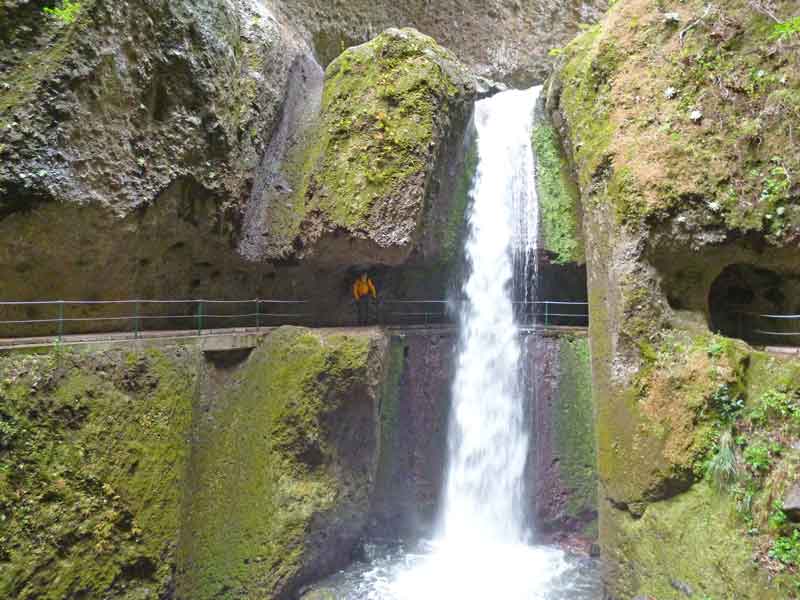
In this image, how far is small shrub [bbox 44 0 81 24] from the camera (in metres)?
7.07

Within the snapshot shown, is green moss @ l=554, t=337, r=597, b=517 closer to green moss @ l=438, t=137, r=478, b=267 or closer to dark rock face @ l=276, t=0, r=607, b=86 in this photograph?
green moss @ l=438, t=137, r=478, b=267

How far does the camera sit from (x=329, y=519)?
8328 millimetres

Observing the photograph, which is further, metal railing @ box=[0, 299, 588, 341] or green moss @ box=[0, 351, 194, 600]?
metal railing @ box=[0, 299, 588, 341]

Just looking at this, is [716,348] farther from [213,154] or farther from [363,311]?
[213,154]

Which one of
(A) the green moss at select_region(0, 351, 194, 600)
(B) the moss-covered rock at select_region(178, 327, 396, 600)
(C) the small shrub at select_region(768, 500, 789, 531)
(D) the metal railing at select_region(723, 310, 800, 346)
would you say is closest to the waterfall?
(B) the moss-covered rock at select_region(178, 327, 396, 600)

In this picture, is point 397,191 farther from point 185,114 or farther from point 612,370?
point 612,370

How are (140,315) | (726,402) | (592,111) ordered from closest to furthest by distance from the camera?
(726,402) < (140,315) < (592,111)

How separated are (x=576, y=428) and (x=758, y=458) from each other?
4.50 meters

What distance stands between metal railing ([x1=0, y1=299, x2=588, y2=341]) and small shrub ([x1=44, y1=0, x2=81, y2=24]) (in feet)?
12.9

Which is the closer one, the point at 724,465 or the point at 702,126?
the point at 724,465

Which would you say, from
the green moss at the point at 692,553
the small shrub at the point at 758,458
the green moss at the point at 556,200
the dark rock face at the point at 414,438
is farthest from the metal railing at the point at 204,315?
the small shrub at the point at 758,458

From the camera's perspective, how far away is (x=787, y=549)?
5504 millimetres

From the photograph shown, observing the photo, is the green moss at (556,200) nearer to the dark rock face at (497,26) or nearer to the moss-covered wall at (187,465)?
the moss-covered wall at (187,465)

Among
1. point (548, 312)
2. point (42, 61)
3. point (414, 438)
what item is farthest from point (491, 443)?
point (42, 61)
